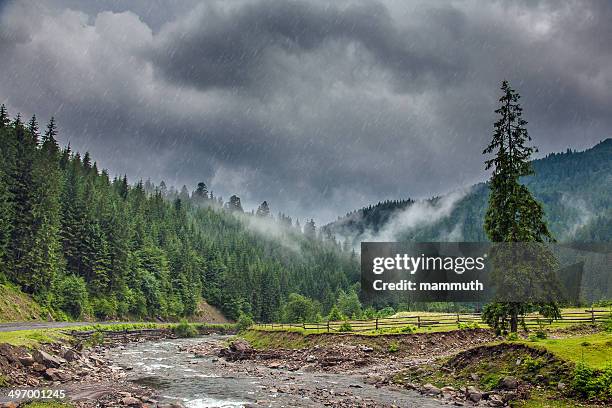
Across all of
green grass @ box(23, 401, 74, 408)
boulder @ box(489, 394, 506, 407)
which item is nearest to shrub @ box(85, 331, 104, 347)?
green grass @ box(23, 401, 74, 408)

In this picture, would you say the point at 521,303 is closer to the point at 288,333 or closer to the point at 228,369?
the point at 228,369

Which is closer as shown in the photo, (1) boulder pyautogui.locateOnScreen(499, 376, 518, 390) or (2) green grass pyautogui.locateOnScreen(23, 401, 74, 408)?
(2) green grass pyautogui.locateOnScreen(23, 401, 74, 408)

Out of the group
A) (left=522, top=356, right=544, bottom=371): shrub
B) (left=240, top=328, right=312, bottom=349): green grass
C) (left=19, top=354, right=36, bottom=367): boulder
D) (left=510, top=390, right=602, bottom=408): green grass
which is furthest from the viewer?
(left=240, top=328, right=312, bottom=349): green grass

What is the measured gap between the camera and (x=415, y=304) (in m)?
157

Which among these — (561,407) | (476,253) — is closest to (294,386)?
(561,407)

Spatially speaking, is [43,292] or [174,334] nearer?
[43,292]

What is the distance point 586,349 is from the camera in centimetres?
2459

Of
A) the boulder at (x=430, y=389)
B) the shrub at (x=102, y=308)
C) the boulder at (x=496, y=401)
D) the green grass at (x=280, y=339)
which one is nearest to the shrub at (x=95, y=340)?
the green grass at (x=280, y=339)

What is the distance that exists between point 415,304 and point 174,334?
9304 centimetres

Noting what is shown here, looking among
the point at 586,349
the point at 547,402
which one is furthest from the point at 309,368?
A: the point at 586,349

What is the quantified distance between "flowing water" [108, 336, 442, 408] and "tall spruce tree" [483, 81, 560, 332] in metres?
11.3

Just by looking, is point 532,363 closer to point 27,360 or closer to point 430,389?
point 430,389

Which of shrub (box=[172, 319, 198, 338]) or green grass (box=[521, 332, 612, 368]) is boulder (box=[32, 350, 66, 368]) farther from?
shrub (box=[172, 319, 198, 338])

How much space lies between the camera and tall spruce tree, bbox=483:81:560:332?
32688mm
